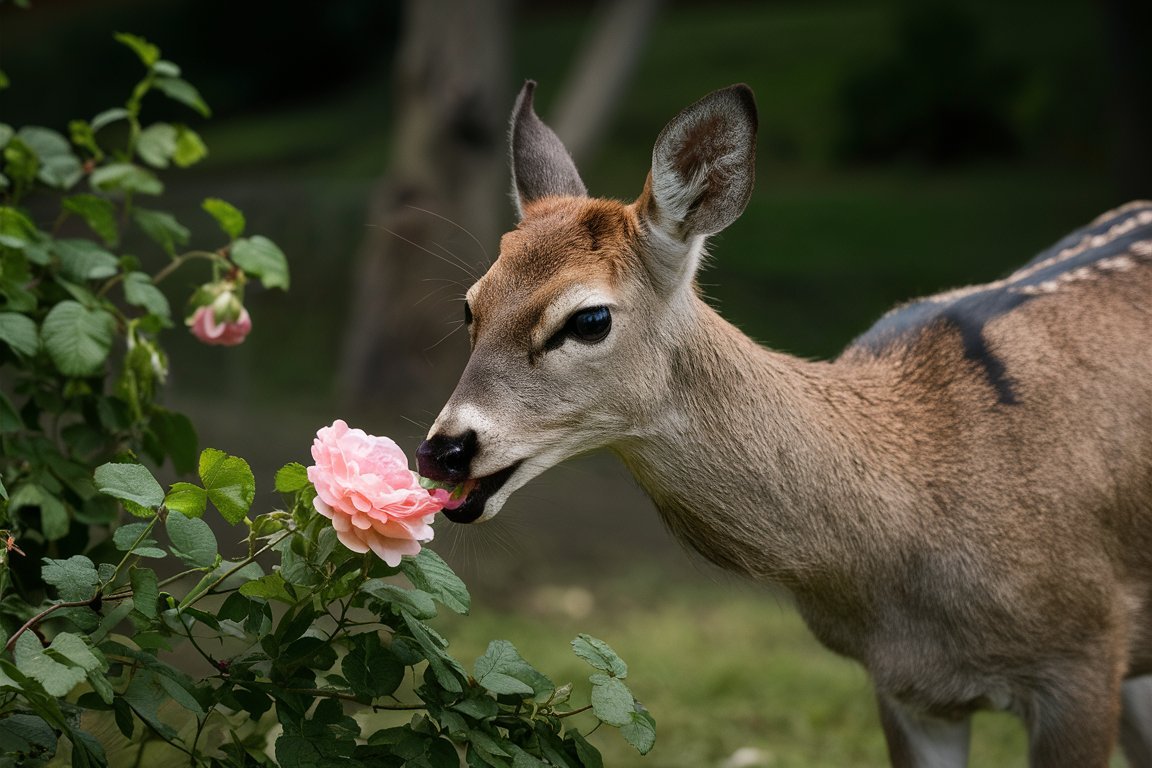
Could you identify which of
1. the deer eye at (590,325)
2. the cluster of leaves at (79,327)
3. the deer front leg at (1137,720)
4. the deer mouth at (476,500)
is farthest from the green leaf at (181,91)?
the deer front leg at (1137,720)

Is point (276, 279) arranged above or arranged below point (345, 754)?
above

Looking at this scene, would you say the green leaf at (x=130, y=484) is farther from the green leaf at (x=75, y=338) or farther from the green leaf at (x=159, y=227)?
the green leaf at (x=159, y=227)

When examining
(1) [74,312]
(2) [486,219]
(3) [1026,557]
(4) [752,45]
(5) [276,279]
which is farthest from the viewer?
(4) [752,45]

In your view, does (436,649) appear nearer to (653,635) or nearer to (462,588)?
(462,588)

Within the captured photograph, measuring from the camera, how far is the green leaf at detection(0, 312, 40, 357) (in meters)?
3.04

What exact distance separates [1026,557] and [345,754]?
1887 mm

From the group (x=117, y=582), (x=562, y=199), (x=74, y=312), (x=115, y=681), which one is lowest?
(x=115, y=681)

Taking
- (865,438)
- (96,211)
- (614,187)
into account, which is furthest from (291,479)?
(614,187)

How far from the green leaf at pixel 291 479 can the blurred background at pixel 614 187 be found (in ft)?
2.65

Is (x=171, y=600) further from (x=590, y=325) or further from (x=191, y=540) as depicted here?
(x=590, y=325)

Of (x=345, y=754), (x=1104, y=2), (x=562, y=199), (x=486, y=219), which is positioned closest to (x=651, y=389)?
(x=562, y=199)

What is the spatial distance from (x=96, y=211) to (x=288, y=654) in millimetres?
1334

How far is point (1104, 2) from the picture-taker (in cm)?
1295

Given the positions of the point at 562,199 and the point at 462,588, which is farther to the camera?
the point at 562,199
